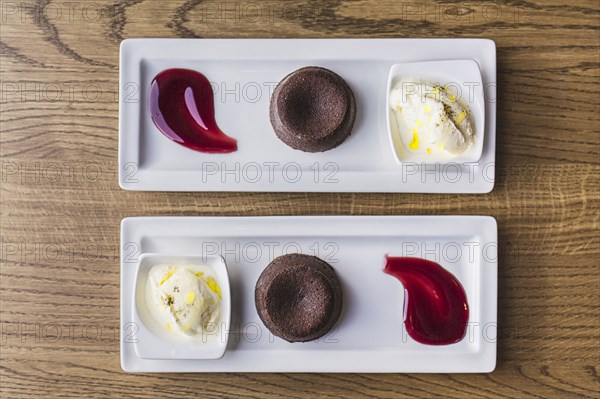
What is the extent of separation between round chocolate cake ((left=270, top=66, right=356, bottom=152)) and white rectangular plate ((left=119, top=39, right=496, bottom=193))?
0.03m

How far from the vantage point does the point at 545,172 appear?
123cm

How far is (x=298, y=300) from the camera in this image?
1188mm

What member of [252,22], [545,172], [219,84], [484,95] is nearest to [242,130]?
[219,84]

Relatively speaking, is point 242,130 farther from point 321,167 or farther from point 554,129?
point 554,129

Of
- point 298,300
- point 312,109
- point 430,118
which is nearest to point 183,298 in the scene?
point 298,300

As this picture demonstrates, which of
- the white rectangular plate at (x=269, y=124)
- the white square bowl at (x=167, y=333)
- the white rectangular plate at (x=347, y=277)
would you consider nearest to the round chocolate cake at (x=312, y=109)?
the white rectangular plate at (x=269, y=124)

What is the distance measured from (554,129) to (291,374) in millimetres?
686

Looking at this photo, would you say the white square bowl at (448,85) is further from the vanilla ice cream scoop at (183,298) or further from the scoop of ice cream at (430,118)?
the vanilla ice cream scoop at (183,298)

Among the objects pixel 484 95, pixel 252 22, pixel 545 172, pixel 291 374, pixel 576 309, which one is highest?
pixel 252 22

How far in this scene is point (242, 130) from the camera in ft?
4.03

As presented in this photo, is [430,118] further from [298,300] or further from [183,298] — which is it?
[183,298]

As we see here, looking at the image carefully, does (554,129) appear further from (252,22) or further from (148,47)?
(148,47)

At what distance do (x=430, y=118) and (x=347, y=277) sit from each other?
336 mm

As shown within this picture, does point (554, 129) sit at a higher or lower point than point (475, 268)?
higher
